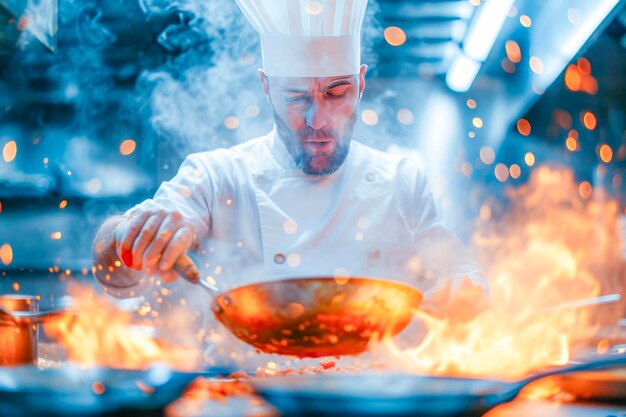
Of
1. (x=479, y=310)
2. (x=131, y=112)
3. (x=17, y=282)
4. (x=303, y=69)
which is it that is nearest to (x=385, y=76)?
(x=303, y=69)

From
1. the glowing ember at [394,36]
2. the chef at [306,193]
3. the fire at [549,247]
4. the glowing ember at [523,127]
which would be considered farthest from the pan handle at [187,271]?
the glowing ember at [523,127]

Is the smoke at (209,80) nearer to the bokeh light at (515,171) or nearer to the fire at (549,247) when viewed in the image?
the fire at (549,247)

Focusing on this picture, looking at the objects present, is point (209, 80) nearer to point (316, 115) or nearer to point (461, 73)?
point (316, 115)

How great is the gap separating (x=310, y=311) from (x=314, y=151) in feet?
1.64

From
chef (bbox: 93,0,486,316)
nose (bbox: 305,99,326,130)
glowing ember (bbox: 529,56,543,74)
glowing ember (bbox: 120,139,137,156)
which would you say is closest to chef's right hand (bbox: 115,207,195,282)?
chef (bbox: 93,0,486,316)

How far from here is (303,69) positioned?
1136 millimetres

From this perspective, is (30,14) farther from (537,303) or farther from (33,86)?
(537,303)

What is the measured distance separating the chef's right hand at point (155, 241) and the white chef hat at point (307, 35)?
1.52 ft

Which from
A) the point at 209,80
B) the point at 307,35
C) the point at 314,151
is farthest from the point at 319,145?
the point at 209,80

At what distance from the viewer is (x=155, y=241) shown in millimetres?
791

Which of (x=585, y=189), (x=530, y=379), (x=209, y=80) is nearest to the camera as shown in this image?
(x=530, y=379)

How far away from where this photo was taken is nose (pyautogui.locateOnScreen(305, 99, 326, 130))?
114 centimetres

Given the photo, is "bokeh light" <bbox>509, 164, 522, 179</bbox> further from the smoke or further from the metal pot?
the metal pot

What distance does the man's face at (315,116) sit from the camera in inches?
45.0
